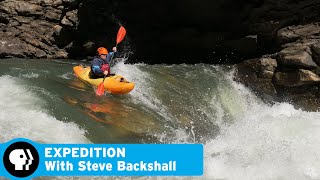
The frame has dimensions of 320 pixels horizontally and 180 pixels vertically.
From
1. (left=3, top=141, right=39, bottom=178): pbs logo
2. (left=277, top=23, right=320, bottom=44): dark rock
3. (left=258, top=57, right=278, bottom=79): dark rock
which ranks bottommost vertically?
(left=258, top=57, right=278, bottom=79): dark rock

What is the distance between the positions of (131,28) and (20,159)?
436 inches

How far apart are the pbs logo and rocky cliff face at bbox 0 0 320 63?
9.43 meters

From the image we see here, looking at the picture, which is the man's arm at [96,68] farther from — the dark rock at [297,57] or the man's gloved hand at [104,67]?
the dark rock at [297,57]

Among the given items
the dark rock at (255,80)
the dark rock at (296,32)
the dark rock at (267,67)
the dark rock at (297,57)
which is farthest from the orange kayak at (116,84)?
the dark rock at (296,32)

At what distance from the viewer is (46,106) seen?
23.2 ft

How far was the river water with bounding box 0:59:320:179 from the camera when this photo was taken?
6117 mm

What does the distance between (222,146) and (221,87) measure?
397cm

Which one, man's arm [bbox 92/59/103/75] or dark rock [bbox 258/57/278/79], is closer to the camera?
man's arm [bbox 92/59/103/75]

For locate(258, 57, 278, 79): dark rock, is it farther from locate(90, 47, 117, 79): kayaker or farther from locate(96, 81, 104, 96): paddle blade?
locate(96, 81, 104, 96): paddle blade

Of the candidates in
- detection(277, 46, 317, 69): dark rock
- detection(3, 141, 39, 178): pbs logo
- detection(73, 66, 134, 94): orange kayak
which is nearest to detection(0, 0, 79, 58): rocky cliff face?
detection(73, 66, 134, 94): orange kayak

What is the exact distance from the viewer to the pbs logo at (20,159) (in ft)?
13.2

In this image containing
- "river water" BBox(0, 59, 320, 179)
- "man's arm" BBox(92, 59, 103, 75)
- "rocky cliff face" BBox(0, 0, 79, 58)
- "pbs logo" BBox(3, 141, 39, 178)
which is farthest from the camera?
"rocky cliff face" BBox(0, 0, 79, 58)

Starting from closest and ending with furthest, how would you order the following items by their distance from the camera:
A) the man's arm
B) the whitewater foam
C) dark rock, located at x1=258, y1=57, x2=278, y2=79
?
the whitewater foam, the man's arm, dark rock, located at x1=258, y1=57, x2=278, y2=79

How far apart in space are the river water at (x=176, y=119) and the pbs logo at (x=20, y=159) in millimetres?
1710
